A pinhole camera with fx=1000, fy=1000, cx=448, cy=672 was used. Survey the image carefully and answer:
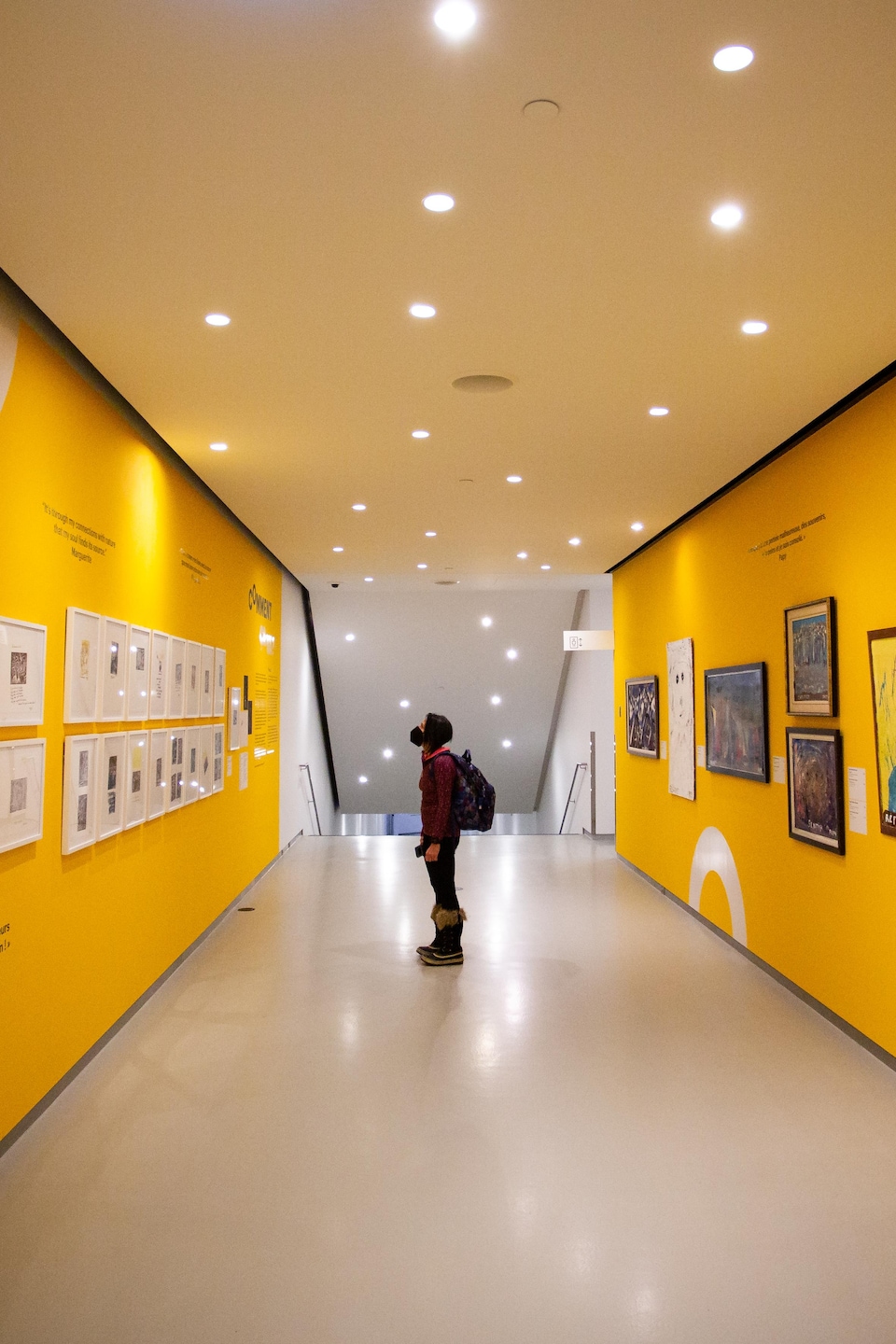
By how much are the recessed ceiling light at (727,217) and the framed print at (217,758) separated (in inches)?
215

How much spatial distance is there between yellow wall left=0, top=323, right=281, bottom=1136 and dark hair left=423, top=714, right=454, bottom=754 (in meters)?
1.74

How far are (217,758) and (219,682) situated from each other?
61 centimetres

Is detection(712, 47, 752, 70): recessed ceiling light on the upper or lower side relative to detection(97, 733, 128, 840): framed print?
upper

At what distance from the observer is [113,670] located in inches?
202

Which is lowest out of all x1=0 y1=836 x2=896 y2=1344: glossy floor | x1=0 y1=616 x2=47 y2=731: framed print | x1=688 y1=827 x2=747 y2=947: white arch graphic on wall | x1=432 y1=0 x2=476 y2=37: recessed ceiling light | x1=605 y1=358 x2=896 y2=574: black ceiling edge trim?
x1=0 y1=836 x2=896 y2=1344: glossy floor

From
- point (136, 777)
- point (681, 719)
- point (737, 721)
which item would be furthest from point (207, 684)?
point (681, 719)

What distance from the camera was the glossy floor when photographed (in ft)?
9.31

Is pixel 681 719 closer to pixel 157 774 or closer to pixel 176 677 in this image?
pixel 176 677

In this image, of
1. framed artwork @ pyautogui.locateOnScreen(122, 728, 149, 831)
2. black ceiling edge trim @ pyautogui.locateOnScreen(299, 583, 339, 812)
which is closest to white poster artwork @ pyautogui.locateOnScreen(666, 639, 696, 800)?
framed artwork @ pyautogui.locateOnScreen(122, 728, 149, 831)

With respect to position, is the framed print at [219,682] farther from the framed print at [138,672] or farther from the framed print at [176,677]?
the framed print at [138,672]

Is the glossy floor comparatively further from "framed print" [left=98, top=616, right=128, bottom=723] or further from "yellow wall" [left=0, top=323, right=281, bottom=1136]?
"framed print" [left=98, top=616, right=128, bottom=723]

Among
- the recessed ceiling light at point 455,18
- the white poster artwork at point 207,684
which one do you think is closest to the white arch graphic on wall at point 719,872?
the white poster artwork at point 207,684

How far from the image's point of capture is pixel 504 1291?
9.59 feet

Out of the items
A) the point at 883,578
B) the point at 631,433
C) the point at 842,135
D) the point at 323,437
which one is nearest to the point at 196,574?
the point at 323,437
